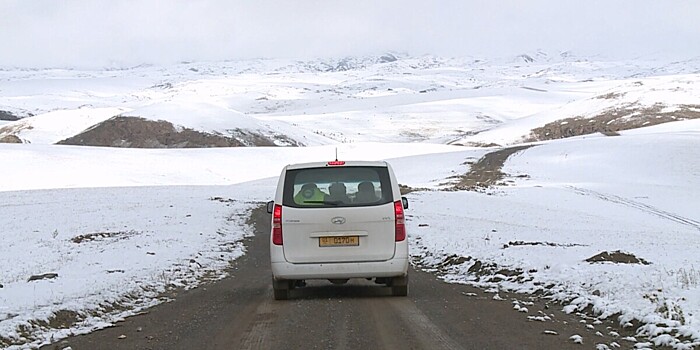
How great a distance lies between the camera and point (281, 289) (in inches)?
486

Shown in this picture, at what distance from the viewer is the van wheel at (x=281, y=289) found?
1230 cm

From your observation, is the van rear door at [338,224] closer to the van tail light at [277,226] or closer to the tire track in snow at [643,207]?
the van tail light at [277,226]

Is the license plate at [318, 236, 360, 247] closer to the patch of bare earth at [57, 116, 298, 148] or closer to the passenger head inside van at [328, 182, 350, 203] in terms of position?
the passenger head inside van at [328, 182, 350, 203]

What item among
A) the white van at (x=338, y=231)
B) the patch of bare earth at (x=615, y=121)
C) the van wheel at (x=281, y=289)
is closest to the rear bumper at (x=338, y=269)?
the white van at (x=338, y=231)

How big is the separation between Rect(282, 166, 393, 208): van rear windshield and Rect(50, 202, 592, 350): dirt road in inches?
63.5

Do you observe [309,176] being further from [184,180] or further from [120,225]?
[184,180]

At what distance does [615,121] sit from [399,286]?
13583cm

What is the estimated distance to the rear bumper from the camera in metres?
12.0

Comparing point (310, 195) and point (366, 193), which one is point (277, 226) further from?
point (366, 193)

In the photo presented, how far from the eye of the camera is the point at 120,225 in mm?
27406

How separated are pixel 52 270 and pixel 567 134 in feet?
420

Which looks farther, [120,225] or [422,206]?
[422,206]

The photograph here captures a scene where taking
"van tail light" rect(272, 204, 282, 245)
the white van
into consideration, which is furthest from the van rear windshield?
"van tail light" rect(272, 204, 282, 245)

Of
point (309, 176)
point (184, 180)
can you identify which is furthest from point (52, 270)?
point (184, 180)
